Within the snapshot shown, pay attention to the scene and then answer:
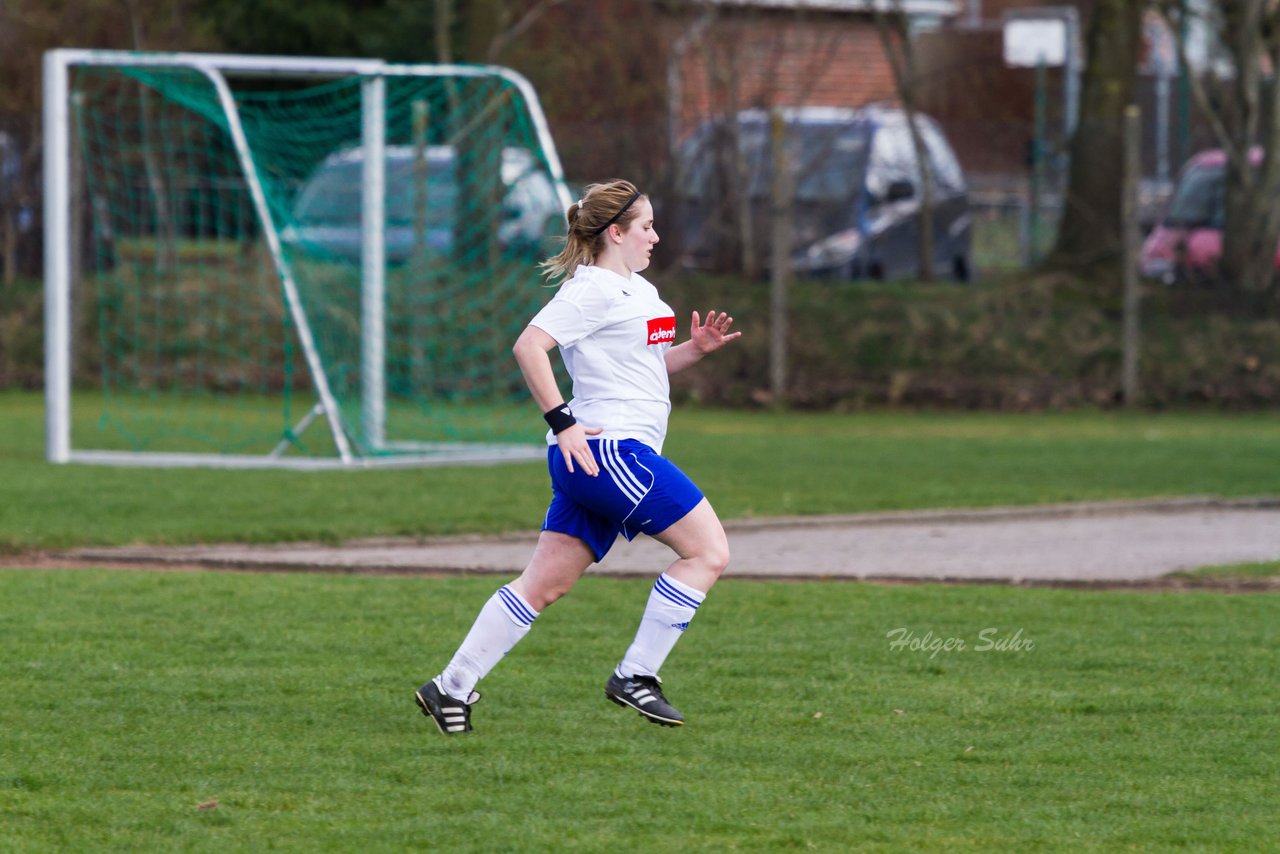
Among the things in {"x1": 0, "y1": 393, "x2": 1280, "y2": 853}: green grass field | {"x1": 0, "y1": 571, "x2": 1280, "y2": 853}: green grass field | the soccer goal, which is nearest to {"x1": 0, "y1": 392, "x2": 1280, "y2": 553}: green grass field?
{"x1": 0, "y1": 393, "x2": 1280, "y2": 853}: green grass field

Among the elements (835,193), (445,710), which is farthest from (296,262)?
(445,710)

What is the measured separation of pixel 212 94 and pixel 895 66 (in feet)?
25.1

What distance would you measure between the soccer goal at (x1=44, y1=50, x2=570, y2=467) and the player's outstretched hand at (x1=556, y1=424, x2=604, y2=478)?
8.05 meters

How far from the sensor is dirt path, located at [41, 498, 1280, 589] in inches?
366

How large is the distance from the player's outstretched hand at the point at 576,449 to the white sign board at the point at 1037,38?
978 inches

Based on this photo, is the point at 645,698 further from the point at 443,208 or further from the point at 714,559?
the point at 443,208

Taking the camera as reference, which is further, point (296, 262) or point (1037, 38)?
point (1037, 38)

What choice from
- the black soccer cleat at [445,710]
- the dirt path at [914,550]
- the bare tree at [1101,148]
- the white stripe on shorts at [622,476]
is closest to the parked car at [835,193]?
the bare tree at [1101,148]

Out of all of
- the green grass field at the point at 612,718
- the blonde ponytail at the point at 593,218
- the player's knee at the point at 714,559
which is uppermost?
the blonde ponytail at the point at 593,218

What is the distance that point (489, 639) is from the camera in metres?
5.79

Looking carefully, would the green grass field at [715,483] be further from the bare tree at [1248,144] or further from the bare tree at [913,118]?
the bare tree at [913,118]

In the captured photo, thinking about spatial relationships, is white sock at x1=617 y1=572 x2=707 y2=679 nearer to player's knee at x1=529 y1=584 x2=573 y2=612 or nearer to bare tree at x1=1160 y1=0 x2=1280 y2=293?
player's knee at x1=529 y1=584 x2=573 y2=612

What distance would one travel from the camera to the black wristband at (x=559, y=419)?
551 centimetres

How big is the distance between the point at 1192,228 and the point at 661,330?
48.7ft
